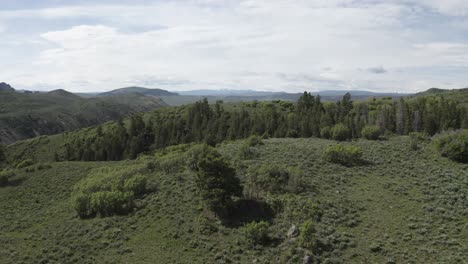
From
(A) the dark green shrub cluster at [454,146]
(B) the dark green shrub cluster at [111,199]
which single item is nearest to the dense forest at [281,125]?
(A) the dark green shrub cluster at [454,146]

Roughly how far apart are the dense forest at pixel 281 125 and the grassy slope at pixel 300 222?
2698 cm

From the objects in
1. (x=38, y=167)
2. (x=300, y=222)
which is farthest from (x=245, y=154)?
(x=38, y=167)

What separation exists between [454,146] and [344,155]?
13724 mm

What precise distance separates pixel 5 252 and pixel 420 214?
3824 centimetres

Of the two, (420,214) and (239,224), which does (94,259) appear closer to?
(239,224)

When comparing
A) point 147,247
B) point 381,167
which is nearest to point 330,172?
point 381,167

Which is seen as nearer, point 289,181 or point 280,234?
point 280,234

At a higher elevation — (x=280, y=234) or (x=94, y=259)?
(x=280, y=234)

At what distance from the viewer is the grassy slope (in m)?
29.0

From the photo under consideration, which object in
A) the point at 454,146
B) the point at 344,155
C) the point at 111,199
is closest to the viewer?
the point at 111,199

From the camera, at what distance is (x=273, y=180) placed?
4019 centimetres

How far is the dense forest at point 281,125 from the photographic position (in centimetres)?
8500

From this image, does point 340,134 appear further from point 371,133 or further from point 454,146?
point 454,146

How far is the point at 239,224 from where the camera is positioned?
34.3 metres
